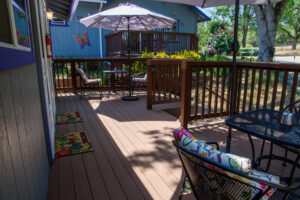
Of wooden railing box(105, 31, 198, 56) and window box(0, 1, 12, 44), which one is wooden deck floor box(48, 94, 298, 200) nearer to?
window box(0, 1, 12, 44)

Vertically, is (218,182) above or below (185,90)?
below

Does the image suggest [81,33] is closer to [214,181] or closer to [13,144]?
[13,144]

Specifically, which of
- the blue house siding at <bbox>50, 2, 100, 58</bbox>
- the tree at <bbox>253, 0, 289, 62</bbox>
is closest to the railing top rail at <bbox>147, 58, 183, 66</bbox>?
the tree at <bbox>253, 0, 289, 62</bbox>

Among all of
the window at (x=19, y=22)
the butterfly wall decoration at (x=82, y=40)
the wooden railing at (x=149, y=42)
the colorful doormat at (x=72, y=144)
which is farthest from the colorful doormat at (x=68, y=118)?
the butterfly wall decoration at (x=82, y=40)

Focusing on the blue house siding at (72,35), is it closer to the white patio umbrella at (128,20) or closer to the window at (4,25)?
the white patio umbrella at (128,20)

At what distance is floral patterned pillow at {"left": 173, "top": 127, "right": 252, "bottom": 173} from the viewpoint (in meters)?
1.15

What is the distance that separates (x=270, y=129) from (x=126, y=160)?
1.63 metres

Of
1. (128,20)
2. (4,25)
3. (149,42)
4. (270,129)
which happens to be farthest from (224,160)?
Result: (149,42)

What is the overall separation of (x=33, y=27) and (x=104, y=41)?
10357 millimetres

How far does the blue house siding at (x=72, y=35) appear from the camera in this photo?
11.1m

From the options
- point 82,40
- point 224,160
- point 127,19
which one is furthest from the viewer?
point 82,40

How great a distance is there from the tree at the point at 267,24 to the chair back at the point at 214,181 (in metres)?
8.57

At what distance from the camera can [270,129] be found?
183cm

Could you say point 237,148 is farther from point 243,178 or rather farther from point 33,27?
point 33,27
